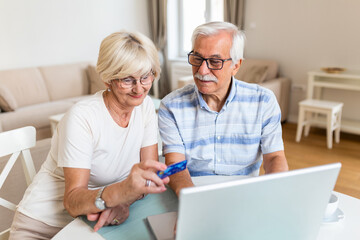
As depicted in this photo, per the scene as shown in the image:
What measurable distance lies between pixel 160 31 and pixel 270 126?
Answer: 14.2 feet

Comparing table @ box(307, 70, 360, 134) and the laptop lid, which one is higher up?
the laptop lid

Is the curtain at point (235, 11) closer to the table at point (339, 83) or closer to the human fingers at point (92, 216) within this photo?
the table at point (339, 83)

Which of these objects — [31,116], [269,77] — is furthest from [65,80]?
[269,77]

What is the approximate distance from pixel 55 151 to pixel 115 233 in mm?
436

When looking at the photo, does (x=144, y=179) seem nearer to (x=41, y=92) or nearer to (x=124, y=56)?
(x=124, y=56)

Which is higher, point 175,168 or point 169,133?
point 175,168

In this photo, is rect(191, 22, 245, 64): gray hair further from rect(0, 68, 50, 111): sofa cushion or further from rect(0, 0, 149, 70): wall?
rect(0, 0, 149, 70): wall

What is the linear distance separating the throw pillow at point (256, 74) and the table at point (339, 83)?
52 cm

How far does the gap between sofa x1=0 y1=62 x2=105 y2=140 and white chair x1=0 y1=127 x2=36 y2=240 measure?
2.26m

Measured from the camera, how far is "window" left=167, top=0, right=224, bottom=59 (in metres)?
4.77

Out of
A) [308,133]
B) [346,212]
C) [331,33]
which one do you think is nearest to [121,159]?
[346,212]

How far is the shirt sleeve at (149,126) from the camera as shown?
121 centimetres

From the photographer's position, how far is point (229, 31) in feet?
3.96

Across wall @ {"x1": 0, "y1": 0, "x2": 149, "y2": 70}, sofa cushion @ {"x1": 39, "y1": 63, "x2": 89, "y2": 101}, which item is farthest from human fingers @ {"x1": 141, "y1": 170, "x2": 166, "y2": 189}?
wall @ {"x1": 0, "y1": 0, "x2": 149, "y2": 70}
